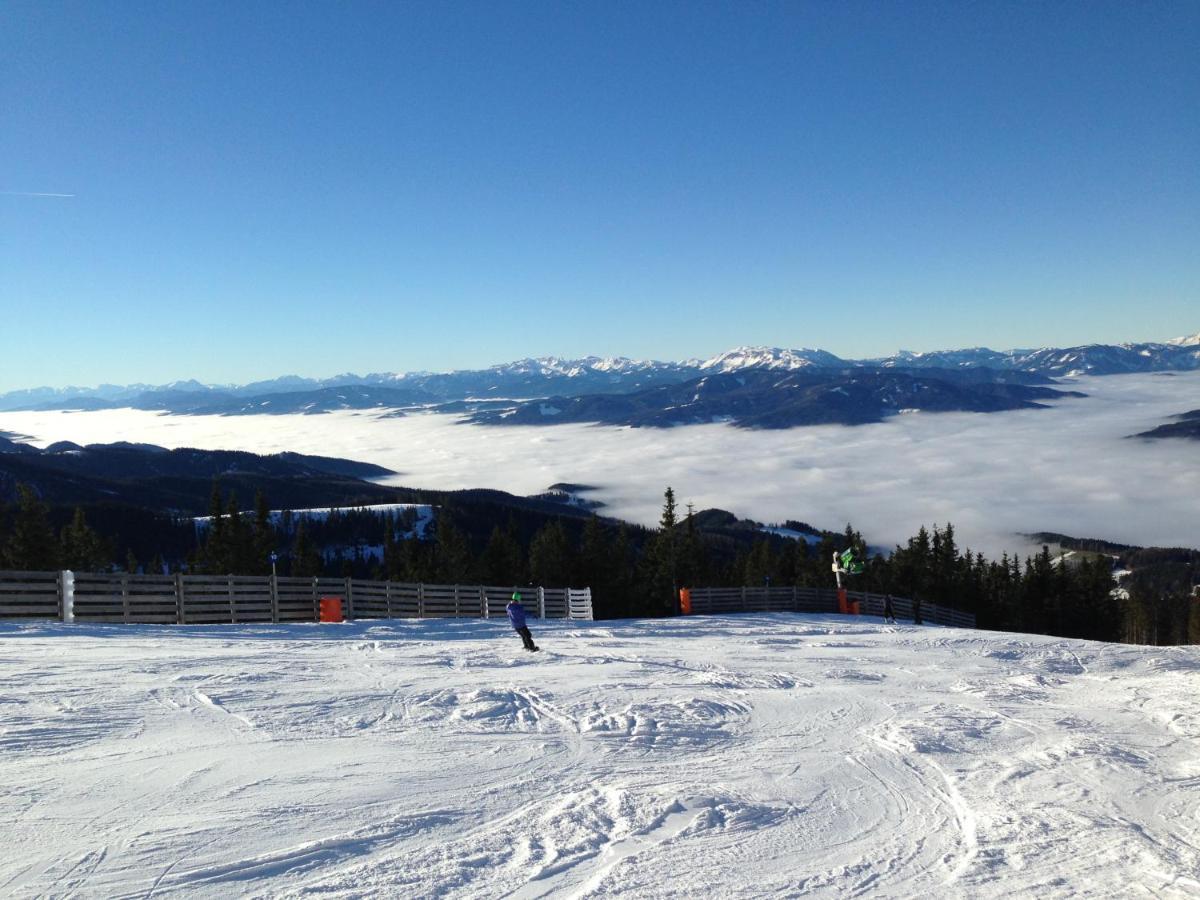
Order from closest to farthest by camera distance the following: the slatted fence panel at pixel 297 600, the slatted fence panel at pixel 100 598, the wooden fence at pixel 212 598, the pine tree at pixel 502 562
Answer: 1. the wooden fence at pixel 212 598
2. the slatted fence panel at pixel 100 598
3. the slatted fence panel at pixel 297 600
4. the pine tree at pixel 502 562

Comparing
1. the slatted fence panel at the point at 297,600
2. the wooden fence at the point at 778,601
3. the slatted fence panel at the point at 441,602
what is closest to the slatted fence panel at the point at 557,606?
the slatted fence panel at the point at 441,602

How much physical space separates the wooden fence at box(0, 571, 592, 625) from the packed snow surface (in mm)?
4150

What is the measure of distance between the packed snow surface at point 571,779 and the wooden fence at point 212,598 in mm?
4150

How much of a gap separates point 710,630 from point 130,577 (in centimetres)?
1478

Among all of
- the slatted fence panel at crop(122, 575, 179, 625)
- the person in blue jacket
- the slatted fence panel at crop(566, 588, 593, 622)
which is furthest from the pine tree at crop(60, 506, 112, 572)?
the person in blue jacket

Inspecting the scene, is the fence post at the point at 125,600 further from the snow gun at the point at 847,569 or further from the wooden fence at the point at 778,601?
the snow gun at the point at 847,569

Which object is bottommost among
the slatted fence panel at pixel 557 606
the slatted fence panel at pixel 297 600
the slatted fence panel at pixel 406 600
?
the slatted fence panel at pixel 557 606

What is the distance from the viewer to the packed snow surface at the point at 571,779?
18.1 feet

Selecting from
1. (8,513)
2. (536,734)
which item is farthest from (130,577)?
(8,513)

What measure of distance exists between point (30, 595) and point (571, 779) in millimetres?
15856

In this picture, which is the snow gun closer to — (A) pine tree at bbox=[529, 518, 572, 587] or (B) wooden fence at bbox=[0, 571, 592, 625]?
(B) wooden fence at bbox=[0, 571, 592, 625]

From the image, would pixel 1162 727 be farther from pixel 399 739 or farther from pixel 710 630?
pixel 710 630

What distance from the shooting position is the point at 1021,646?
20.6 meters

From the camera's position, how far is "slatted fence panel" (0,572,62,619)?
57.2 ft
